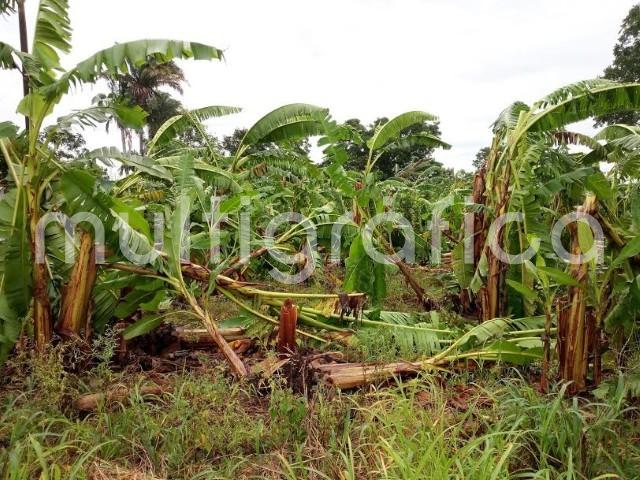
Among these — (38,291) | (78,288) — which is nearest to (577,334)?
(78,288)

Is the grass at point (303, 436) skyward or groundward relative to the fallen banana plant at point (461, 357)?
groundward

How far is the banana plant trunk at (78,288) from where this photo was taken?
2.99 metres

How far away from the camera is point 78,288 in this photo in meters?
3.00

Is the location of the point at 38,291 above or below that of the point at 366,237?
below

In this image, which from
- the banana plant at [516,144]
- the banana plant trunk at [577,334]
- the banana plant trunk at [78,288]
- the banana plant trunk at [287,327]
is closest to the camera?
the banana plant trunk at [577,334]

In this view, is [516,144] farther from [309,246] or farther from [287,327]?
[287,327]

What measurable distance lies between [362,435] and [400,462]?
17.2 inches

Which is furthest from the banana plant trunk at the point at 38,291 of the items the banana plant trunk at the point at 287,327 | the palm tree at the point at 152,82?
the palm tree at the point at 152,82

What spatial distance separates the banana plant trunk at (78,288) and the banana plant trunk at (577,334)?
2834 mm

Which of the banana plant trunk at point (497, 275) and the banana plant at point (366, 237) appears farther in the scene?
the banana plant at point (366, 237)

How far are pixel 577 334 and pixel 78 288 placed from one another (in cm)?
296

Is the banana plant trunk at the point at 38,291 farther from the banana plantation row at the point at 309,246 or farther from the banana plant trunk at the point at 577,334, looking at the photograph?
the banana plant trunk at the point at 577,334

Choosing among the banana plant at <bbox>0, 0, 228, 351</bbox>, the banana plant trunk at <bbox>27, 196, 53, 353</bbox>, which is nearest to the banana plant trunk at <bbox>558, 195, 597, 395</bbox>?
the banana plant at <bbox>0, 0, 228, 351</bbox>

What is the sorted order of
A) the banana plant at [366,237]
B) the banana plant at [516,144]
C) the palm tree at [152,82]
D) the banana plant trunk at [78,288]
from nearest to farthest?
the banana plant trunk at [78,288], the banana plant at [516,144], the banana plant at [366,237], the palm tree at [152,82]
